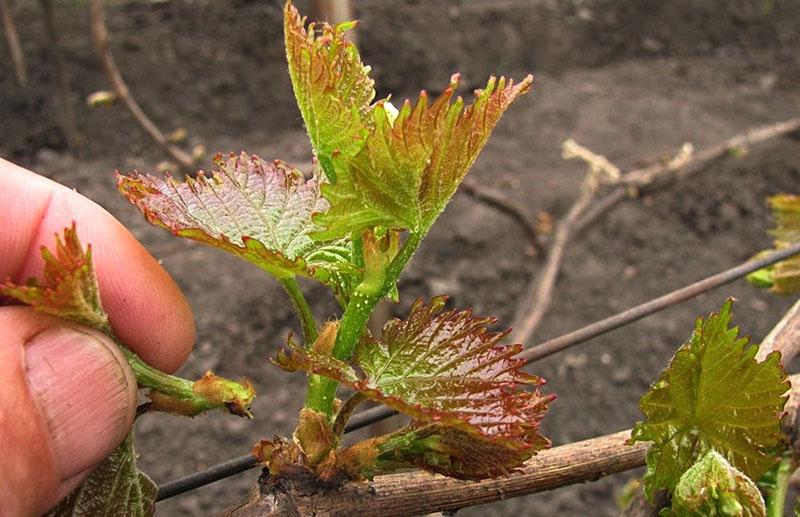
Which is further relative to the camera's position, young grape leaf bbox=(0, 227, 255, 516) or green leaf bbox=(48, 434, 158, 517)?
green leaf bbox=(48, 434, 158, 517)

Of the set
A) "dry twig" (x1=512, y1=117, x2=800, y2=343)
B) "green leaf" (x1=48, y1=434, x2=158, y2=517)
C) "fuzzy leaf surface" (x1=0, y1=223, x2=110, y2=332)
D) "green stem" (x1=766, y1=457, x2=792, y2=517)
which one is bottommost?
"dry twig" (x1=512, y1=117, x2=800, y2=343)

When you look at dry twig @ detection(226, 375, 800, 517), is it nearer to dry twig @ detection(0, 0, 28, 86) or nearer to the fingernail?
the fingernail

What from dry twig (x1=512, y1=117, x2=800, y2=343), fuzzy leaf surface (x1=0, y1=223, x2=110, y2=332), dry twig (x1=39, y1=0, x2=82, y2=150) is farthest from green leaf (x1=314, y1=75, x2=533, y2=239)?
dry twig (x1=39, y1=0, x2=82, y2=150)

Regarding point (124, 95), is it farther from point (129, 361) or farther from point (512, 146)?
point (512, 146)

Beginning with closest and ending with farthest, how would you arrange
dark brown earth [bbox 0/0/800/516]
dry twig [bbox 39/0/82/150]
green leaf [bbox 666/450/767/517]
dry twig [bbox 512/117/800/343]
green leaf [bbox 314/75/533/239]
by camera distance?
green leaf [bbox 314/75/533/239], green leaf [bbox 666/450/767/517], dry twig [bbox 512/117/800/343], dark brown earth [bbox 0/0/800/516], dry twig [bbox 39/0/82/150]

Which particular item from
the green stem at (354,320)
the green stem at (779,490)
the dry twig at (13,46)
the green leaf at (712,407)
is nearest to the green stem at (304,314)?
the green stem at (354,320)

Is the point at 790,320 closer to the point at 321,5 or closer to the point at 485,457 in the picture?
the point at 485,457

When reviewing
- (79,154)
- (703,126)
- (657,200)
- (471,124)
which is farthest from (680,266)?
(471,124)
